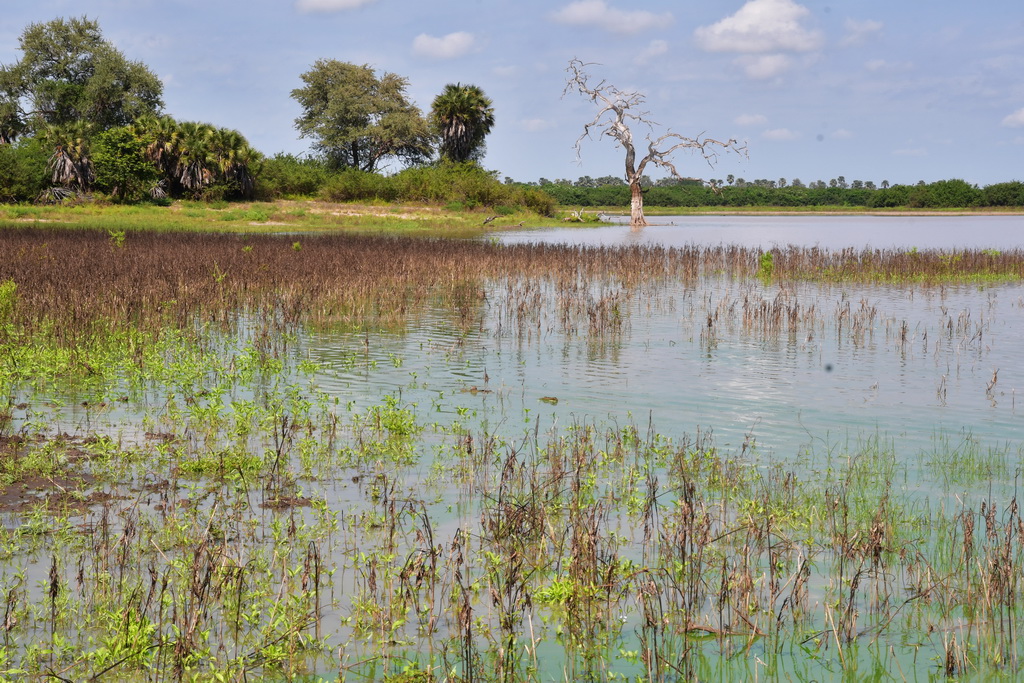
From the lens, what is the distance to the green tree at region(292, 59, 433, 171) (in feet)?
263

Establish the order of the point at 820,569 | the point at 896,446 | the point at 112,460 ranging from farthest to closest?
the point at 896,446, the point at 112,460, the point at 820,569

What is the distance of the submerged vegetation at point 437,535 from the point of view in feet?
15.2

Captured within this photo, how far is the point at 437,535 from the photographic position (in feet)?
20.3

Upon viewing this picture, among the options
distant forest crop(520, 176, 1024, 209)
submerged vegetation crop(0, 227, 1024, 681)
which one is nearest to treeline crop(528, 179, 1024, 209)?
distant forest crop(520, 176, 1024, 209)

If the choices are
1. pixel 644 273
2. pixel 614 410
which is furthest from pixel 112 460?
pixel 644 273

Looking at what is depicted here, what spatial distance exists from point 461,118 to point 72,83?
29.7 metres

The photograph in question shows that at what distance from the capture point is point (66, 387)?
33.9 ft

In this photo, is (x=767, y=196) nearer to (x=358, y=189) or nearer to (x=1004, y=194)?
(x=1004, y=194)

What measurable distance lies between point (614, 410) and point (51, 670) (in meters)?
6.69

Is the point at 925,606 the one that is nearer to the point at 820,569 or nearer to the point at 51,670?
the point at 820,569

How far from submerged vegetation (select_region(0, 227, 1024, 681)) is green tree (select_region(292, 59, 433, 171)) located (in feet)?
227

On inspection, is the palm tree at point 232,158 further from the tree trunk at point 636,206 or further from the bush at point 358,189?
the tree trunk at point 636,206

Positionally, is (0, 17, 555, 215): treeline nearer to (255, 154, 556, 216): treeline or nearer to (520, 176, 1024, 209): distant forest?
(255, 154, 556, 216): treeline

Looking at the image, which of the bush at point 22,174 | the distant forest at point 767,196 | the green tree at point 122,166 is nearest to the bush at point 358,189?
the green tree at point 122,166
